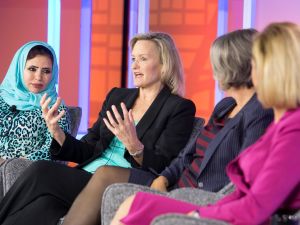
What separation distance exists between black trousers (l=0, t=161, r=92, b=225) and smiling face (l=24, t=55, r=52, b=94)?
0.75 meters

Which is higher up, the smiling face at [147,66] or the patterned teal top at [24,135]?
the smiling face at [147,66]

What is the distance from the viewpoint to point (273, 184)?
1854mm

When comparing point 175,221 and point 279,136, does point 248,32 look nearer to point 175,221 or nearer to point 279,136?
point 279,136

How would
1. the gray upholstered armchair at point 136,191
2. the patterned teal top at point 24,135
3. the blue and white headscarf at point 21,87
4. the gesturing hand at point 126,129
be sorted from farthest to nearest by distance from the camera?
the blue and white headscarf at point 21,87, the patterned teal top at point 24,135, the gesturing hand at point 126,129, the gray upholstered armchair at point 136,191

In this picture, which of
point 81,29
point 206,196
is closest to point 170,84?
point 206,196

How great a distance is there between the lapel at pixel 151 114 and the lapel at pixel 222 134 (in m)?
0.75

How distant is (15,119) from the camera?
12.0 ft

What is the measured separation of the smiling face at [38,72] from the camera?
3768 mm

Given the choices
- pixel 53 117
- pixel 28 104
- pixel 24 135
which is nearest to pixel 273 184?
pixel 53 117

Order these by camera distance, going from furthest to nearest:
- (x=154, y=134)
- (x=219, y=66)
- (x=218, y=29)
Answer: (x=218, y=29)
(x=154, y=134)
(x=219, y=66)

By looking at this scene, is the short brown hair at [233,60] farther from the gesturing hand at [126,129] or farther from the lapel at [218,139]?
the gesturing hand at [126,129]

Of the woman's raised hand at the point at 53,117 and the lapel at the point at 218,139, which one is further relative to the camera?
the woman's raised hand at the point at 53,117

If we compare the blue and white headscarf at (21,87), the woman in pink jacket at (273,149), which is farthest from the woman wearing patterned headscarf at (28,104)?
the woman in pink jacket at (273,149)

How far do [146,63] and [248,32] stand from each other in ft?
3.03
